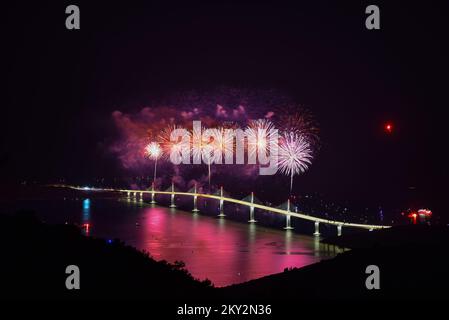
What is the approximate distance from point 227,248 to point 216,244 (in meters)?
2.78

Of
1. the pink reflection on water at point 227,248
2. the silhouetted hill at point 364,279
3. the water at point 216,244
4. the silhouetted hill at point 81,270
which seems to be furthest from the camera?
the water at point 216,244

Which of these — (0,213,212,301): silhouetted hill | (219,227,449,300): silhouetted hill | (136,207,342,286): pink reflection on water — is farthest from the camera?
(136,207,342,286): pink reflection on water

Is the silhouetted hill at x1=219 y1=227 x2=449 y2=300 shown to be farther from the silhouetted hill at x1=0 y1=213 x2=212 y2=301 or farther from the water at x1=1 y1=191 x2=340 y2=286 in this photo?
the water at x1=1 y1=191 x2=340 y2=286

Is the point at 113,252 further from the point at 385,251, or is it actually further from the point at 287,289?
the point at 385,251

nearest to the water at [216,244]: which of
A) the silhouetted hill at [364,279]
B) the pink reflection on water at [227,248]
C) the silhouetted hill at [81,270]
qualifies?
the pink reflection on water at [227,248]

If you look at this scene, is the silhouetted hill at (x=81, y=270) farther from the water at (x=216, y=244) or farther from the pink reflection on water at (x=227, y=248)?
the pink reflection on water at (x=227, y=248)

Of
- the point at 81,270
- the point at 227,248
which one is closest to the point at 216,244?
the point at 227,248

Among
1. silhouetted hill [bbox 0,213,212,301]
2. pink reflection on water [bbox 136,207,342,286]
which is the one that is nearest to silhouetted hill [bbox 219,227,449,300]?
silhouetted hill [bbox 0,213,212,301]

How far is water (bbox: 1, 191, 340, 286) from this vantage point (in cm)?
3656

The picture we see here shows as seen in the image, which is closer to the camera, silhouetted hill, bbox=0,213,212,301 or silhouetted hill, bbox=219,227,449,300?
silhouetted hill, bbox=0,213,212,301

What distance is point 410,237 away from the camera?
31.8 meters

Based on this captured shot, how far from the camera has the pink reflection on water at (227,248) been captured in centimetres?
3575

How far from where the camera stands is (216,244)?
51031 millimetres
